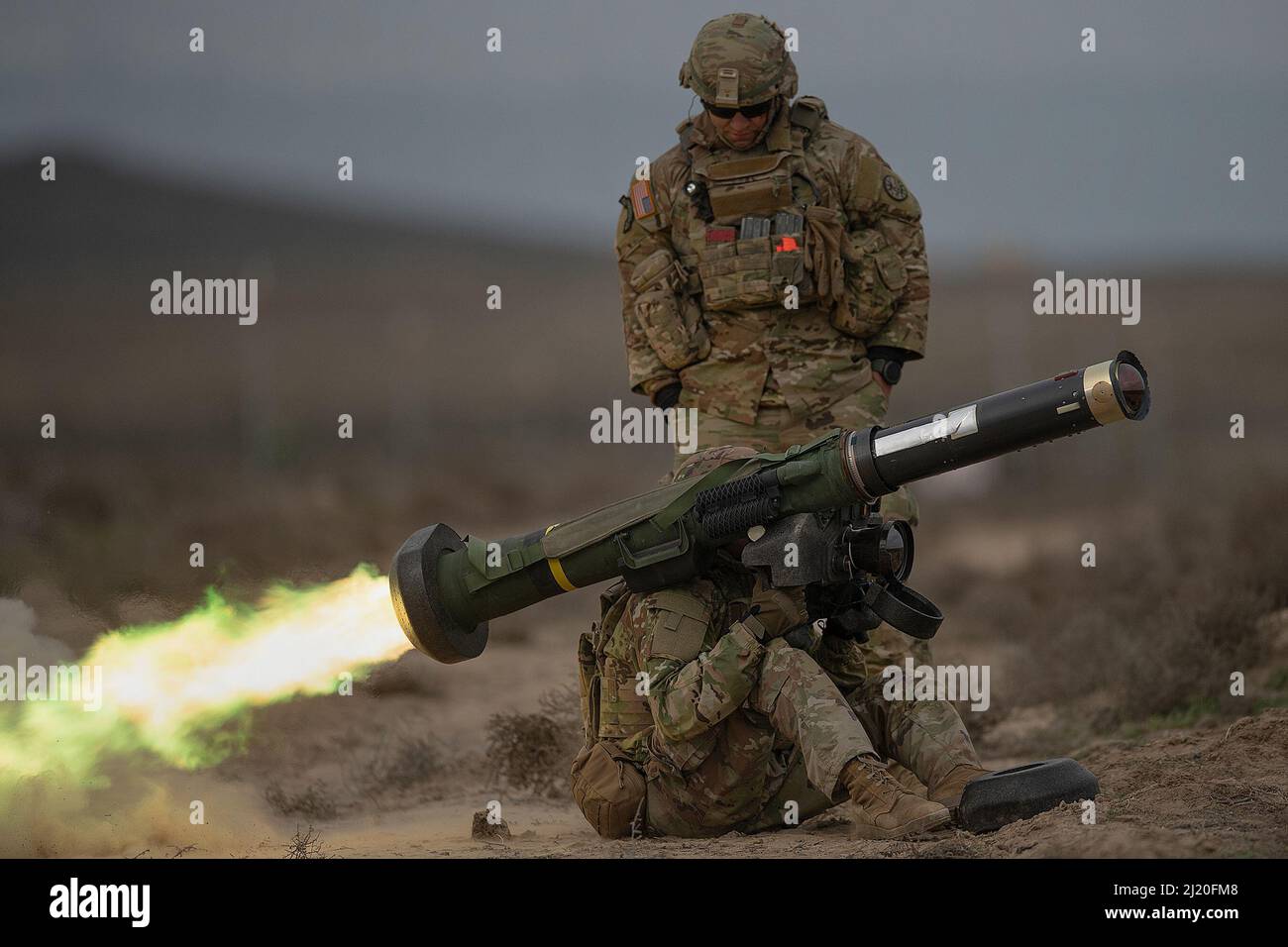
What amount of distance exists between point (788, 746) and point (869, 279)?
299 centimetres

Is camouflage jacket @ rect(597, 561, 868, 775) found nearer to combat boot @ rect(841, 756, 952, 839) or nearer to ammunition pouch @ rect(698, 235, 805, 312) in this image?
combat boot @ rect(841, 756, 952, 839)

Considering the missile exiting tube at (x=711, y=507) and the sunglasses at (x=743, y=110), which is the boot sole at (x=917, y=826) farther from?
the sunglasses at (x=743, y=110)

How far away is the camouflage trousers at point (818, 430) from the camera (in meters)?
10.4

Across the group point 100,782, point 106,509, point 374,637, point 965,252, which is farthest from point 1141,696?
point 965,252

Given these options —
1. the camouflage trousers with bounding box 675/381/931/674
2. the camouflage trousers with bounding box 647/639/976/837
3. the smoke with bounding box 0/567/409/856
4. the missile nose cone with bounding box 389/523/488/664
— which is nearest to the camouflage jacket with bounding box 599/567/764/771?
the camouflage trousers with bounding box 647/639/976/837

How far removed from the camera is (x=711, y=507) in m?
8.59

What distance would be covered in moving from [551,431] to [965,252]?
12755 mm

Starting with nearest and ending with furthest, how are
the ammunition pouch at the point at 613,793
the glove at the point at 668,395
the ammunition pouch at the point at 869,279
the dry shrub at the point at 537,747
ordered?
the ammunition pouch at the point at 613,793
the ammunition pouch at the point at 869,279
the glove at the point at 668,395
the dry shrub at the point at 537,747

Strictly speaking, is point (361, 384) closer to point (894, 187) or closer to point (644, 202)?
point (644, 202)

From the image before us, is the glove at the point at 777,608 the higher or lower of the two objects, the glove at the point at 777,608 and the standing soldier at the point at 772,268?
the lower

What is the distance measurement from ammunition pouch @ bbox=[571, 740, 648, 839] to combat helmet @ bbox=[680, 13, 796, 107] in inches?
147

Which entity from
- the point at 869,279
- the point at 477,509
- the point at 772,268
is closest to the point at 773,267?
the point at 772,268

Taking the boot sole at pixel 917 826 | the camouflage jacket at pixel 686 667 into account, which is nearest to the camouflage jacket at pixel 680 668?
the camouflage jacket at pixel 686 667

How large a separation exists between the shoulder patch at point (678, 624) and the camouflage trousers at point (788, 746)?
384 millimetres
